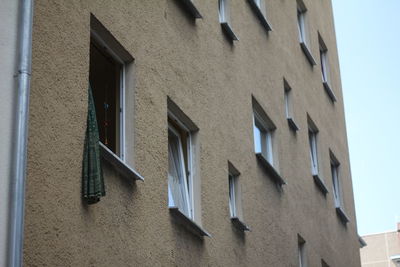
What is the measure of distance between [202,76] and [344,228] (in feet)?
31.6

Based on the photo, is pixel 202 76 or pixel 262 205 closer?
pixel 202 76

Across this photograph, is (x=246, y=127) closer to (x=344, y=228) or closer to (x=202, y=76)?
(x=202, y=76)

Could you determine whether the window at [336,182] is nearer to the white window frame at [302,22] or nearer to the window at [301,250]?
the white window frame at [302,22]

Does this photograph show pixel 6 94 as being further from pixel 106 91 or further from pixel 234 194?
pixel 234 194

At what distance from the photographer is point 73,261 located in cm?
959

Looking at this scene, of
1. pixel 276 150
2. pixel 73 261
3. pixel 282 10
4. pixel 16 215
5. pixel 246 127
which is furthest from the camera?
pixel 282 10

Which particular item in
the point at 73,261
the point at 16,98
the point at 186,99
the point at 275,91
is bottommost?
the point at 73,261

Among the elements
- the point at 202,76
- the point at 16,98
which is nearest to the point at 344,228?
the point at 202,76

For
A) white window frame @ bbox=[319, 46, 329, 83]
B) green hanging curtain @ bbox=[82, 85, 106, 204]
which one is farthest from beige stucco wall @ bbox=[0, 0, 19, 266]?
white window frame @ bbox=[319, 46, 329, 83]

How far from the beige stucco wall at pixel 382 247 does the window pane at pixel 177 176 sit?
119 feet

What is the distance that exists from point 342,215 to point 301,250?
429cm

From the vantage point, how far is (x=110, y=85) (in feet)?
39.1

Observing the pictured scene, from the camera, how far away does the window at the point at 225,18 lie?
15.9m

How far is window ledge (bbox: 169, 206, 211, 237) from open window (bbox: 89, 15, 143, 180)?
1008 millimetres
